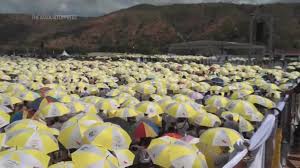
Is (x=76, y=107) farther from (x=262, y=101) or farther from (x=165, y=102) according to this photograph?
(x=262, y=101)

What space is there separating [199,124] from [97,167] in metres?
4.41

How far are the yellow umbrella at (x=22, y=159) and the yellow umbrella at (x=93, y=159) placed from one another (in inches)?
17.2

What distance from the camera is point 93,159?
5.87m

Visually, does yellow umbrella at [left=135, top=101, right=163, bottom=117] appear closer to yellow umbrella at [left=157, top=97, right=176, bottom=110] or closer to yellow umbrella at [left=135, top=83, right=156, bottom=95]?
yellow umbrella at [left=157, top=97, right=176, bottom=110]

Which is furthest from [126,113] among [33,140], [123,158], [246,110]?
[123,158]

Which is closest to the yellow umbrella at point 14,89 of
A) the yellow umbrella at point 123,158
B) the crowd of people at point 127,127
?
the crowd of people at point 127,127

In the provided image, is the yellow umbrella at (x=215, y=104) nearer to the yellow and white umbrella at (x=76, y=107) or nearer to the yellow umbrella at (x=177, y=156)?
the yellow and white umbrella at (x=76, y=107)

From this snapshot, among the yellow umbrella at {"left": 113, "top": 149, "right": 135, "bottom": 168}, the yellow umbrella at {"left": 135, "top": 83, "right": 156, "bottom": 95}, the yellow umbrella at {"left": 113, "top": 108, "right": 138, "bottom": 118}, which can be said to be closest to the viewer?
the yellow umbrella at {"left": 113, "top": 149, "right": 135, "bottom": 168}

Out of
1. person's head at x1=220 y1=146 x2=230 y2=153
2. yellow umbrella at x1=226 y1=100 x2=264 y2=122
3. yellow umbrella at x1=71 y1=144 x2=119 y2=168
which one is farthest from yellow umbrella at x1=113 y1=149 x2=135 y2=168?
yellow umbrella at x1=226 y1=100 x2=264 y2=122

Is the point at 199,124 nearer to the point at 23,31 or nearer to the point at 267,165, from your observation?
the point at 267,165

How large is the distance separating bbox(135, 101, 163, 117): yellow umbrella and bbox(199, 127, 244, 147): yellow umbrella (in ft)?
9.96

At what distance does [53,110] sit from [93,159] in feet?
16.0

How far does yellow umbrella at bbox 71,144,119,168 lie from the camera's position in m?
5.82

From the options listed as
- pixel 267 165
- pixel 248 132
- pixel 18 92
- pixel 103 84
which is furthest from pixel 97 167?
pixel 103 84
